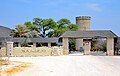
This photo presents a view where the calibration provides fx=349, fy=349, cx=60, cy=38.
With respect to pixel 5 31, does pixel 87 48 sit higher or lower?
lower

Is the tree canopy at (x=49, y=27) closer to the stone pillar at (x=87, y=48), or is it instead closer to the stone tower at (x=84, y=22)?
the stone tower at (x=84, y=22)

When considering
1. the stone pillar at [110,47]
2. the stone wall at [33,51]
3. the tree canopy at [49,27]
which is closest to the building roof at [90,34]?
the stone pillar at [110,47]

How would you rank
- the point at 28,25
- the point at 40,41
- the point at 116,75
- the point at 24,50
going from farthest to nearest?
1. the point at 28,25
2. the point at 40,41
3. the point at 24,50
4. the point at 116,75

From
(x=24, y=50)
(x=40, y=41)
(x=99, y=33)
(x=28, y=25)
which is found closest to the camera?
(x=24, y=50)

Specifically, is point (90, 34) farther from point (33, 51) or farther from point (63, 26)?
point (63, 26)

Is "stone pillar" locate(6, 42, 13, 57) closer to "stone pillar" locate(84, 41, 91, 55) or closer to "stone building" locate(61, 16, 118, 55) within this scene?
"stone building" locate(61, 16, 118, 55)

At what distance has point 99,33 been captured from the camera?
57875 mm

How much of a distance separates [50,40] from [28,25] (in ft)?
35.9

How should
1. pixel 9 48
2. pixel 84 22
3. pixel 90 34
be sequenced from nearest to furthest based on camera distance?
pixel 9 48
pixel 90 34
pixel 84 22

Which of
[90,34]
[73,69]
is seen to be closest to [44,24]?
[90,34]

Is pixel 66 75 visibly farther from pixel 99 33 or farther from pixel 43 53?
pixel 99 33

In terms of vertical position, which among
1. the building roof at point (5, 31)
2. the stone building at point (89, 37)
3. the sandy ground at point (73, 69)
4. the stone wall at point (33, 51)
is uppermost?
the building roof at point (5, 31)

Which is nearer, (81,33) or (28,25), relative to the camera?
(81,33)

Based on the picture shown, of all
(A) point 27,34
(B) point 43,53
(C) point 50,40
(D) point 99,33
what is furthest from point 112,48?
(A) point 27,34
